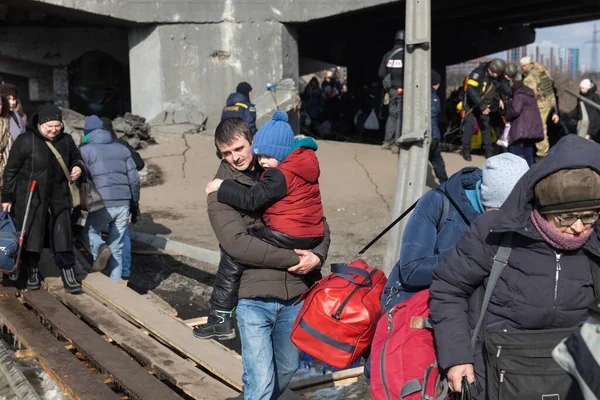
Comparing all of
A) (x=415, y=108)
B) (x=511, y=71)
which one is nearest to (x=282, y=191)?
(x=415, y=108)

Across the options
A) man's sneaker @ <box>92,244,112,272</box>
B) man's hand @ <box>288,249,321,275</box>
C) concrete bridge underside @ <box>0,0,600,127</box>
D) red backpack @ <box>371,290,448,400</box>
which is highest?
concrete bridge underside @ <box>0,0,600,127</box>

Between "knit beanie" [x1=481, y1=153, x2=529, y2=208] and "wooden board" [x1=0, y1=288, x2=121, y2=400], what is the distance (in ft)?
8.36

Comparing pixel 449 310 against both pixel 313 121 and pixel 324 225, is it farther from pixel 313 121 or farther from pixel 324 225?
pixel 313 121

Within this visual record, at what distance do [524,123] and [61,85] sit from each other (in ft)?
32.8

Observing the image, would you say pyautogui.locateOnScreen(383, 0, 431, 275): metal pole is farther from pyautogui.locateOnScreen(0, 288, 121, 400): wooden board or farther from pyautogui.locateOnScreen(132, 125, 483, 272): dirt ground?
pyautogui.locateOnScreen(132, 125, 483, 272): dirt ground

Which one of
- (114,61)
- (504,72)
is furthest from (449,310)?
(114,61)

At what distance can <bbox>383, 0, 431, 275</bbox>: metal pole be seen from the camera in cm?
520

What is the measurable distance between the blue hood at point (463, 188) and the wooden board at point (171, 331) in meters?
1.68

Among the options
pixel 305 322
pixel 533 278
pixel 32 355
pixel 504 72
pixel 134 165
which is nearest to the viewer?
pixel 533 278

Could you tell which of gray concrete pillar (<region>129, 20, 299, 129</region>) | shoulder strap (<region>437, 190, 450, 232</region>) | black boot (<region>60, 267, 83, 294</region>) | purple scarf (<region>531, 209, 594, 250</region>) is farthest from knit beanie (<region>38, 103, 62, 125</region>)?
gray concrete pillar (<region>129, 20, 299, 129</region>)

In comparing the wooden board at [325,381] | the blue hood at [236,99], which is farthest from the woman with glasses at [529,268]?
the blue hood at [236,99]

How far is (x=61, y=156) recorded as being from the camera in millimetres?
6664

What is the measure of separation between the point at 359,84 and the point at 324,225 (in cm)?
1947

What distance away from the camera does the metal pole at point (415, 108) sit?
17.1 feet
